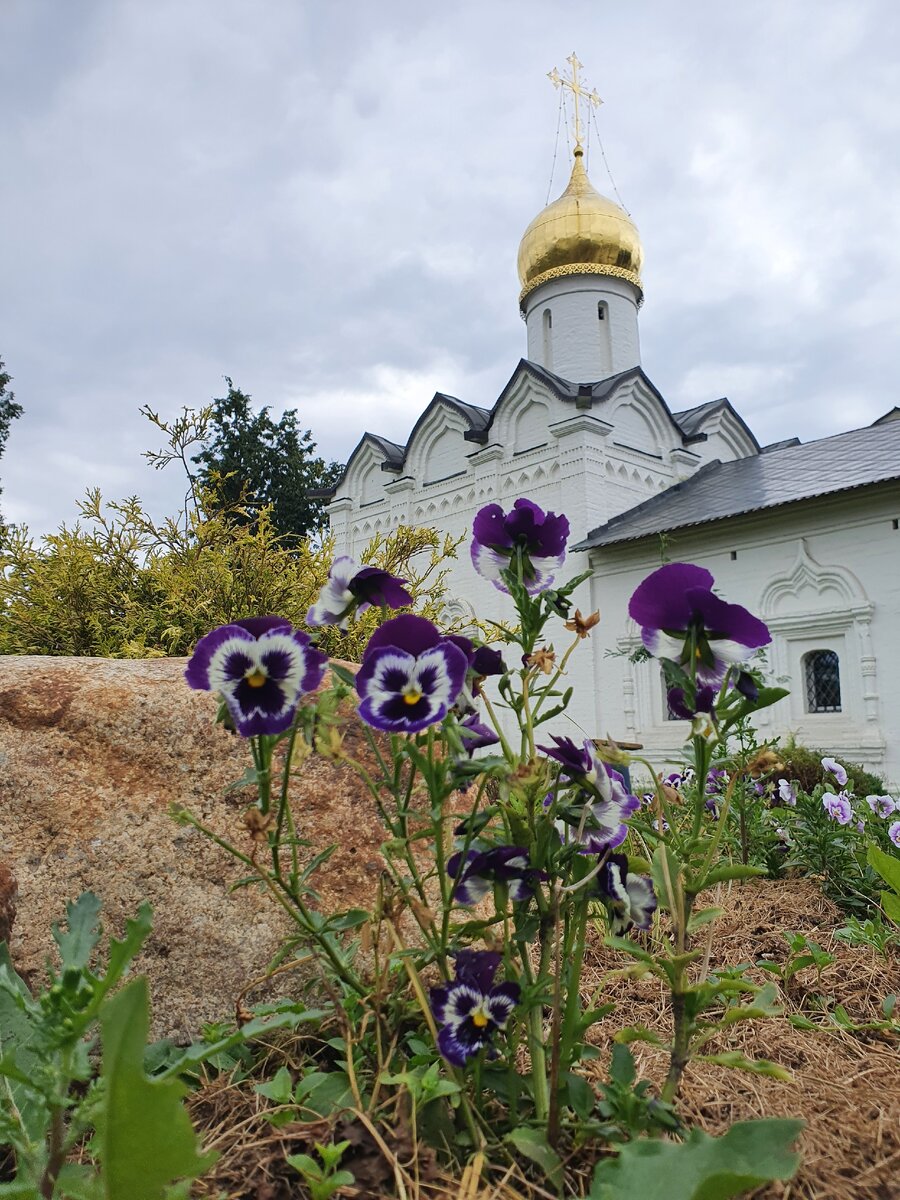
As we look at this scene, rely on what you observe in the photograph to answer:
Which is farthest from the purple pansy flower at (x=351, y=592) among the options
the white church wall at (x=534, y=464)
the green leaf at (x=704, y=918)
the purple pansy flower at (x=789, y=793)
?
the white church wall at (x=534, y=464)

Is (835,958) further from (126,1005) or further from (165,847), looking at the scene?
(126,1005)

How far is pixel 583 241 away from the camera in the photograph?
59.3 ft

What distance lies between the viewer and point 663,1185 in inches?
39.9

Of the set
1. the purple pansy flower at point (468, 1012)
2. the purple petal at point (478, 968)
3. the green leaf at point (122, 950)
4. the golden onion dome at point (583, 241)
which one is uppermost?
the golden onion dome at point (583, 241)

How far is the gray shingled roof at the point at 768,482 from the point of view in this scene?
1202 centimetres

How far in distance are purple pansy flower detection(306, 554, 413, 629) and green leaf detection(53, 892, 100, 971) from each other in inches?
22.0

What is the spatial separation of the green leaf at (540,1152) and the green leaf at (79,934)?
685 millimetres

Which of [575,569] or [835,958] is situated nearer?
[835,958]

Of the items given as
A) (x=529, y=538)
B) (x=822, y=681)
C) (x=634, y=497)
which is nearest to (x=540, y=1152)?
(x=529, y=538)

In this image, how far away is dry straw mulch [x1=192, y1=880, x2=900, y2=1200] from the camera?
1220mm

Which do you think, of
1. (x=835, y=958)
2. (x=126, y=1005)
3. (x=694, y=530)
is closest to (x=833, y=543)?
(x=694, y=530)

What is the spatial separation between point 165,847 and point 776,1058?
1.42 m

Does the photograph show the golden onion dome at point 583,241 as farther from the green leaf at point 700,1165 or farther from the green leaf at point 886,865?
the green leaf at point 700,1165

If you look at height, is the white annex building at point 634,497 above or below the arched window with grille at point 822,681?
above
